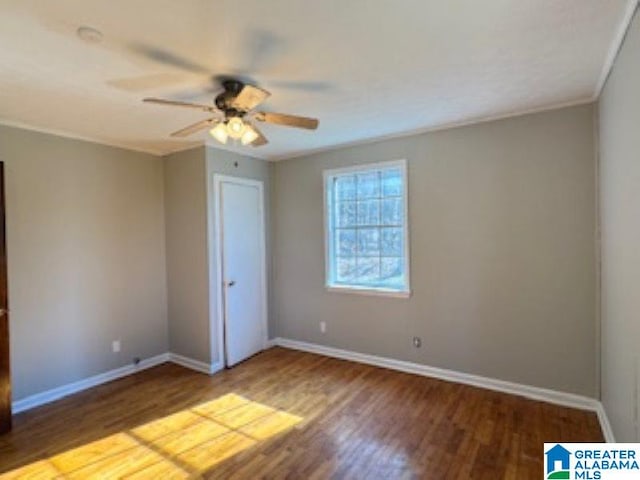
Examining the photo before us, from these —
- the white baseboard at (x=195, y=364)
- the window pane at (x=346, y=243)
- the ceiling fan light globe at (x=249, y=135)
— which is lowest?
the white baseboard at (x=195, y=364)

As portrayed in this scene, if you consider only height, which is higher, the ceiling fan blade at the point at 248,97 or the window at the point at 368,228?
the ceiling fan blade at the point at 248,97

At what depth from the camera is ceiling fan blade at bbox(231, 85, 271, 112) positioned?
2.02 metres

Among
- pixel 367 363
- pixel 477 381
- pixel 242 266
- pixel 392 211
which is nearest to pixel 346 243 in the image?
pixel 392 211

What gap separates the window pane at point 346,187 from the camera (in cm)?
413

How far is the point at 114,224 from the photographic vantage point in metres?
3.74

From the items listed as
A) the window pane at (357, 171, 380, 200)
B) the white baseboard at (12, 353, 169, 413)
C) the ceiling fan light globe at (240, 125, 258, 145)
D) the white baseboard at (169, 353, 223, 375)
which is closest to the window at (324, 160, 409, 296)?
the window pane at (357, 171, 380, 200)

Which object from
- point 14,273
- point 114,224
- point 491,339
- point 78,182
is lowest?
point 491,339

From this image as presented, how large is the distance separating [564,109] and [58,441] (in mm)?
4650

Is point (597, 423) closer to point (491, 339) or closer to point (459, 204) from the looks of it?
point (491, 339)

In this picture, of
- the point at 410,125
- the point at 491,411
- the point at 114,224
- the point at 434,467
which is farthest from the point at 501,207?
the point at 114,224

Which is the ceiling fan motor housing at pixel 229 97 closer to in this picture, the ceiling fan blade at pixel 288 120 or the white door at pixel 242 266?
the ceiling fan blade at pixel 288 120

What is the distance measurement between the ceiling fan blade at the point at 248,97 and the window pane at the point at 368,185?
6.58 feet
